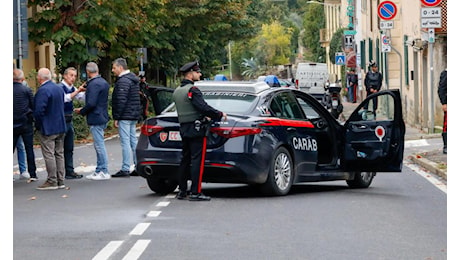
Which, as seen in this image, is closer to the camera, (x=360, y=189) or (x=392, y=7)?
(x=360, y=189)

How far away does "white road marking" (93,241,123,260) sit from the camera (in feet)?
32.0

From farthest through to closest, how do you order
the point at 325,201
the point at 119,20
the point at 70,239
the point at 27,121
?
the point at 119,20 < the point at 27,121 < the point at 325,201 < the point at 70,239

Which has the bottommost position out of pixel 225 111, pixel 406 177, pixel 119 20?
pixel 406 177

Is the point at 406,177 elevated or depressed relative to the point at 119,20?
depressed

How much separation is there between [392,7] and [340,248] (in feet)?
71.8

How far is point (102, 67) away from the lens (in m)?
43.7

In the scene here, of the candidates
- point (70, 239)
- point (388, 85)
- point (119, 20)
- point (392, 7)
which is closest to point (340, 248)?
point (70, 239)

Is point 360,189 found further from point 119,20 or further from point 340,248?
point 119,20

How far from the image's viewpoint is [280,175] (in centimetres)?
1504

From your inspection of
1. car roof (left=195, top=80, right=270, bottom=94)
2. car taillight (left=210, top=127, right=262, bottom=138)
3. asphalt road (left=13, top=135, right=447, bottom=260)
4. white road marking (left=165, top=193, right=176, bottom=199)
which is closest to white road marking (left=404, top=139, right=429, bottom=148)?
asphalt road (left=13, top=135, right=447, bottom=260)

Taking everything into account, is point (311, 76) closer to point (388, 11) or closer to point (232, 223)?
point (388, 11)

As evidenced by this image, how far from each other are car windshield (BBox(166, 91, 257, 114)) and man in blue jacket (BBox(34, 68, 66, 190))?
2.39 metres

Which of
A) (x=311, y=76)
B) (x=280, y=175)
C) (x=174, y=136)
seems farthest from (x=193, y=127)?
(x=311, y=76)
